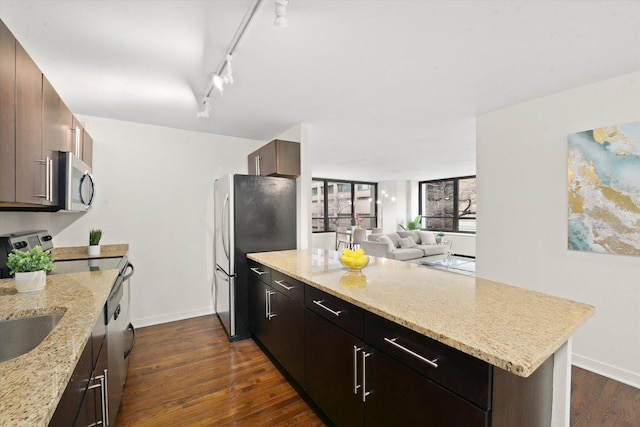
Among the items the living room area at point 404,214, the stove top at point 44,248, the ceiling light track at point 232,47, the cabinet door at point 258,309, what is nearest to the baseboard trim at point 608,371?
the cabinet door at point 258,309

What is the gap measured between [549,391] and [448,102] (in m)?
2.37

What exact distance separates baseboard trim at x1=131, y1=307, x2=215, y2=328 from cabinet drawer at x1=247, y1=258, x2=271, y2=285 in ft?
3.94

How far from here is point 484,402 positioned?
908 mm

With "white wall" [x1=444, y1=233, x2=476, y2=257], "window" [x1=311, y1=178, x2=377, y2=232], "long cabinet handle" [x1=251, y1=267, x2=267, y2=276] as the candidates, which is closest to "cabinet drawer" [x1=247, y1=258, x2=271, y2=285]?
"long cabinet handle" [x1=251, y1=267, x2=267, y2=276]

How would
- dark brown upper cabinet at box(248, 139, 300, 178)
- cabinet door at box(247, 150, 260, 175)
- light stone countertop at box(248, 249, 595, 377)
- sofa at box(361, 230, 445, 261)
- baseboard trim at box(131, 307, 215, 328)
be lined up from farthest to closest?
sofa at box(361, 230, 445, 261) < cabinet door at box(247, 150, 260, 175) < baseboard trim at box(131, 307, 215, 328) < dark brown upper cabinet at box(248, 139, 300, 178) < light stone countertop at box(248, 249, 595, 377)

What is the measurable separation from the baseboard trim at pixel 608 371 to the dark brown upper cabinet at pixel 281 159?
10.1 feet

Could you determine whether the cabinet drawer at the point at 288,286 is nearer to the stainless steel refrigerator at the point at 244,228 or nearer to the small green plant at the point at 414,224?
the stainless steel refrigerator at the point at 244,228

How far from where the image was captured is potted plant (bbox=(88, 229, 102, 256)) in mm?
2670

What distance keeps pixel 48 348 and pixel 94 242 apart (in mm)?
2313

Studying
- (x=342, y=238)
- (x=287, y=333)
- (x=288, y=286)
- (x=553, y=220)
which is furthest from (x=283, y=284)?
(x=342, y=238)

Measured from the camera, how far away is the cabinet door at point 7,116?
113cm

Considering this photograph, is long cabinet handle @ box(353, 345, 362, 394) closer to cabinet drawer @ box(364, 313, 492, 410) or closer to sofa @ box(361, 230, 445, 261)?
cabinet drawer @ box(364, 313, 492, 410)

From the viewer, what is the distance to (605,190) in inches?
A: 87.3

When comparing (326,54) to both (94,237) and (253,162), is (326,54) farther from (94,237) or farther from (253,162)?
(94,237)
